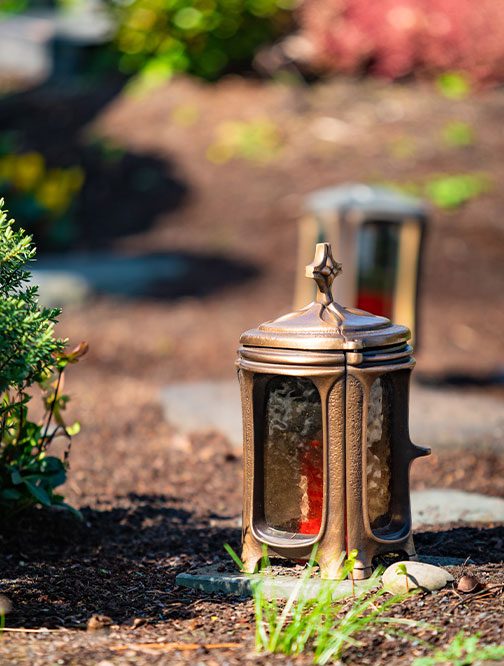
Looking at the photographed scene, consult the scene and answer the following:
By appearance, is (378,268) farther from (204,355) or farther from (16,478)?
(16,478)

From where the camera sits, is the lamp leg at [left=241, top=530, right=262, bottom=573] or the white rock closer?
the white rock

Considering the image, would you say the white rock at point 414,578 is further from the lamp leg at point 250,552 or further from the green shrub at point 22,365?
the green shrub at point 22,365

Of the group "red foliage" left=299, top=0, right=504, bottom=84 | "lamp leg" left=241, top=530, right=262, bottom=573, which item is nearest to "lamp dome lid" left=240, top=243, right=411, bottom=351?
"lamp leg" left=241, top=530, right=262, bottom=573

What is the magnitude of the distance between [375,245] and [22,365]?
433cm

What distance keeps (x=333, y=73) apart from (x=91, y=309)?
7730 mm

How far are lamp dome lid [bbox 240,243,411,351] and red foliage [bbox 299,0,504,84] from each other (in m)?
11.5

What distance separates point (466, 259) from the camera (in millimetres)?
9258

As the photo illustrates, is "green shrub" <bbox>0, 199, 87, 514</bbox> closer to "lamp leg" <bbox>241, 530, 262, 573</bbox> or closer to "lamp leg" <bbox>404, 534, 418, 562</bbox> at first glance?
"lamp leg" <bbox>241, 530, 262, 573</bbox>

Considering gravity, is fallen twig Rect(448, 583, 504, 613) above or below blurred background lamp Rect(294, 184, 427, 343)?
below

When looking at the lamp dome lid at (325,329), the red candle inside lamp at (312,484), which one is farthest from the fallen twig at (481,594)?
the lamp dome lid at (325,329)

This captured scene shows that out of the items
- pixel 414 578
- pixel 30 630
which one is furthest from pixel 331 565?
pixel 30 630

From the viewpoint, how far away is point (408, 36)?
13195mm

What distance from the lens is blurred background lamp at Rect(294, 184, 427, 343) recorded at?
6.17 meters

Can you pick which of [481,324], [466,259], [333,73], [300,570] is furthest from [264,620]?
[333,73]
